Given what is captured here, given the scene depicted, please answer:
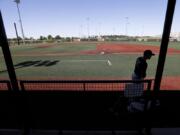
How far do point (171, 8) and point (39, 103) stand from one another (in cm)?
482

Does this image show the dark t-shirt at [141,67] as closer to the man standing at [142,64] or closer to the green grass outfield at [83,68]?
the man standing at [142,64]

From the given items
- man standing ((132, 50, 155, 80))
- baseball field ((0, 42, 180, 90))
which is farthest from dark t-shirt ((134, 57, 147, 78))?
baseball field ((0, 42, 180, 90))

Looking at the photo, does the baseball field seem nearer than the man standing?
No

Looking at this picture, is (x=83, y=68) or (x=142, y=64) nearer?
(x=142, y=64)

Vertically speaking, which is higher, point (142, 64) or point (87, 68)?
point (142, 64)

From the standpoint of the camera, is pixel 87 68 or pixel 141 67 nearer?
pixel 141 67

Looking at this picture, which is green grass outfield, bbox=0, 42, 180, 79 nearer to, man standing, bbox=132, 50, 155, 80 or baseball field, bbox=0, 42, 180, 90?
baseball field, bbox=0, 42, 180, 90

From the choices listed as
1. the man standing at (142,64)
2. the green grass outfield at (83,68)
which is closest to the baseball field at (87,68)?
the green grass outfield at (83,68)

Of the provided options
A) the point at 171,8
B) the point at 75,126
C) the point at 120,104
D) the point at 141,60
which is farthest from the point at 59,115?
the point at 171,8

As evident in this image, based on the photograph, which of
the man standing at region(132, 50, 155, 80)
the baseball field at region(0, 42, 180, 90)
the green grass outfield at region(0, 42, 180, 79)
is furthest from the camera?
the green grass outfield at region(0, 42, 180, 79)

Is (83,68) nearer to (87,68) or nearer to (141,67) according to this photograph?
(87,68)

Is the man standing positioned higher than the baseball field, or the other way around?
the man standing

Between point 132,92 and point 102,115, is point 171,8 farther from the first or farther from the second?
point 102,115

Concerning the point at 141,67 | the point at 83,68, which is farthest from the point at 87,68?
the point at 141,67
